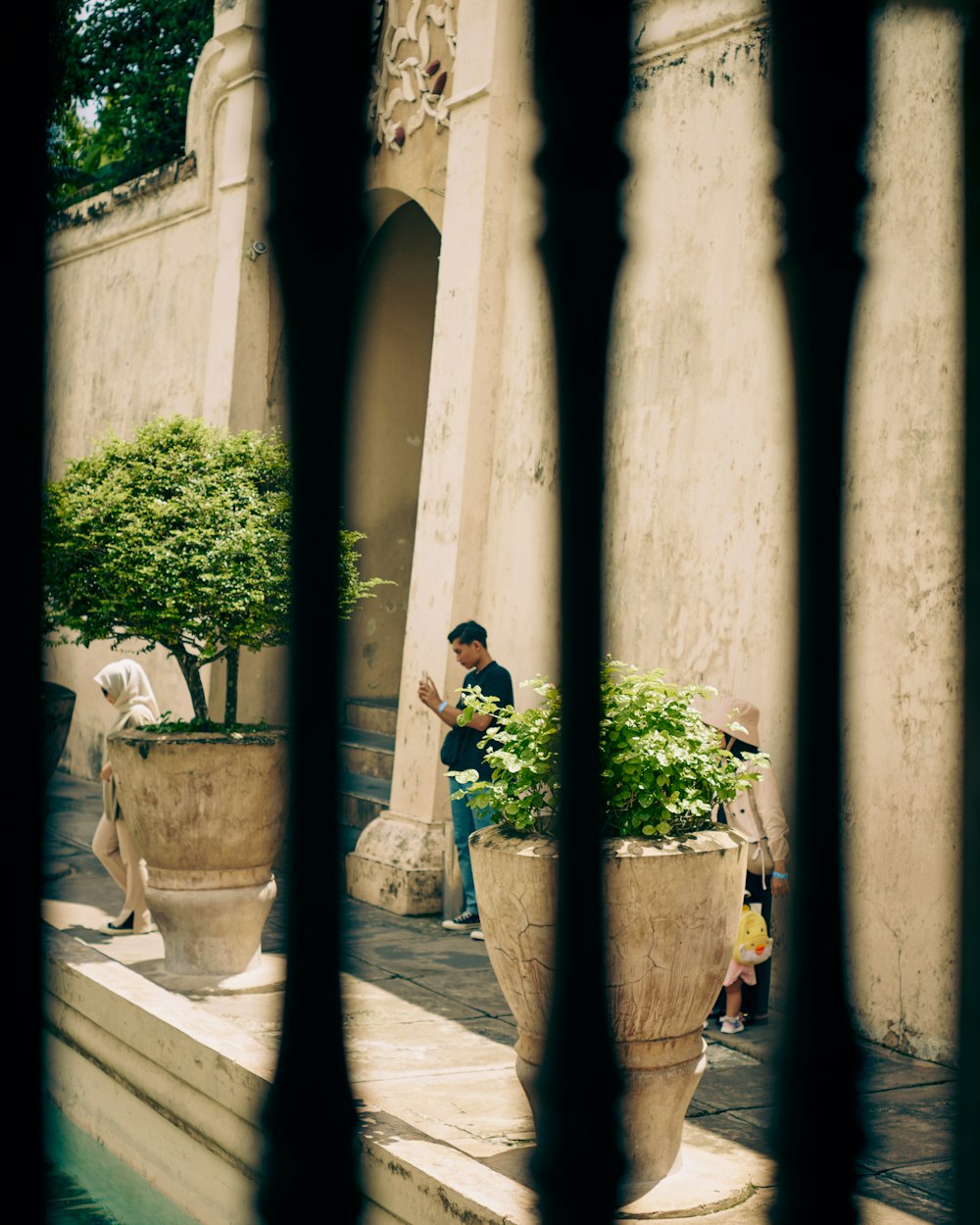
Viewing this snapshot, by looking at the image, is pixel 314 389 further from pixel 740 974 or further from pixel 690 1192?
pixel 740 974

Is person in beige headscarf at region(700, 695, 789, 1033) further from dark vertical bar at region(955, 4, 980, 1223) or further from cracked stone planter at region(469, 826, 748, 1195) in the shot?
dark vertical bar at region(955, 4, 980, 1223)

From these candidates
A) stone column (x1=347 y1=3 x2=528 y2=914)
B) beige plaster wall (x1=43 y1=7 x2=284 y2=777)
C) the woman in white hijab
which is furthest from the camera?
beige plaster wall (x1=43 y1=7 x2=284 y2=777)

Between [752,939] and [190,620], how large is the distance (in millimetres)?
2472

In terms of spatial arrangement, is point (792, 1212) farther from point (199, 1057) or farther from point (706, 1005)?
point (199, 1057)

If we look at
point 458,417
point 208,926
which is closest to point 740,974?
point 208,926

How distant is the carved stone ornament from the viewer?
7.00 m

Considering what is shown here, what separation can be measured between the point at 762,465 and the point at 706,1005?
2.42 metres

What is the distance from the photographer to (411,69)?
726 cm

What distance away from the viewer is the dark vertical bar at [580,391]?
939 millimetres

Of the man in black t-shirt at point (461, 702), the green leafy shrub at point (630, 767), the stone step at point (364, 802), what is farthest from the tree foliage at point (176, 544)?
the green leafy shrub at point (630, 767)

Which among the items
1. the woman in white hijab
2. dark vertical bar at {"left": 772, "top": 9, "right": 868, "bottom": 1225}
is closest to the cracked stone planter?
dark vertical bar at {"left": 772, "top": 9, "right": 868, "bottom": 1225}

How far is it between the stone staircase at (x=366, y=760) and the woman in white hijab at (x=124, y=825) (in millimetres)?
1086

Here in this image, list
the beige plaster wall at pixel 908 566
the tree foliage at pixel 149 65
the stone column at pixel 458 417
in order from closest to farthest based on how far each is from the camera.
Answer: the beige plaster wall at pixel 908 566
the stone column at pixel 458 417
the tree foliage at pixel 149 65

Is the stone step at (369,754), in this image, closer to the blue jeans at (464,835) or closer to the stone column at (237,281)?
the blue jeans at (464,835)
